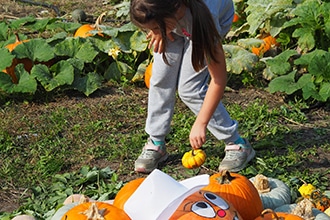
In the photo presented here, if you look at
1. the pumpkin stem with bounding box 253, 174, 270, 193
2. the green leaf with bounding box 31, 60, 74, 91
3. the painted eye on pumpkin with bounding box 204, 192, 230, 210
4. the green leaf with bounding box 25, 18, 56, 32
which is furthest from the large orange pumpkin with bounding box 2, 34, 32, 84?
the painted eye on pumpkin with bounding box 204, 192, 230, 210

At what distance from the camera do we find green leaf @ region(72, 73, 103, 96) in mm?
5316

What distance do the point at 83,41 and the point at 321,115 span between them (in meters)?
2.17

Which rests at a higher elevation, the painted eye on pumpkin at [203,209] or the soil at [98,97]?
the painted eye on pumpkin at [203,209]

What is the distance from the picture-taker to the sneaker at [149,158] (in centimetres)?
414

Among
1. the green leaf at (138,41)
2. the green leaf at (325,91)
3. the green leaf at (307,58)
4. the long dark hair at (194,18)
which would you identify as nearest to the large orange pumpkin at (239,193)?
the long dark hair at (194,18)

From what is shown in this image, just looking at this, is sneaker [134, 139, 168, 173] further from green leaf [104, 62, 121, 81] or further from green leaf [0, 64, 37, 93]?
green leaf [104, 62, 121, 81]

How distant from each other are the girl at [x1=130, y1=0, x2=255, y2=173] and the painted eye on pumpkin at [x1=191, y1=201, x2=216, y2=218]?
79cm

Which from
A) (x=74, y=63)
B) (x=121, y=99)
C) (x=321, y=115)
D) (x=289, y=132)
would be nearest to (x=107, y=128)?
(x=121, y=99)

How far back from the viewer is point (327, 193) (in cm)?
359

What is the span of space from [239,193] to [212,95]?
64cm

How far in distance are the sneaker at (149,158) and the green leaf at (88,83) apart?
1.22 meters

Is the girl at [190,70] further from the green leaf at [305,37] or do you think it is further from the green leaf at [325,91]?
the green leaf at [305,37]

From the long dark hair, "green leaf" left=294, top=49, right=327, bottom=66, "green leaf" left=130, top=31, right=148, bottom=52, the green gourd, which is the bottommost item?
"green leaf" left=130, top=31, right=148, bottom=52

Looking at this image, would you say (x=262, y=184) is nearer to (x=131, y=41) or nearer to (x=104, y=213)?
(x=104, y=213)
